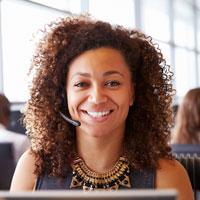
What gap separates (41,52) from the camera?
143cm

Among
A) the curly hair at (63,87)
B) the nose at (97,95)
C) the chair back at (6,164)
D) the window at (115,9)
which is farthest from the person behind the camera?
the window at (115,9)

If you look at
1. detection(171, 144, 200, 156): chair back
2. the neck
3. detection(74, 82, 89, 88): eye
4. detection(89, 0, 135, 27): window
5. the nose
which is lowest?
the neck

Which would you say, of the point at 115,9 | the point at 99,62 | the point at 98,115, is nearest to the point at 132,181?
the point at 98,115

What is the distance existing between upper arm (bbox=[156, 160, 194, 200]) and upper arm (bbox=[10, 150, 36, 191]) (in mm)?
371

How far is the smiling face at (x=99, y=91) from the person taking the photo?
1238 mm

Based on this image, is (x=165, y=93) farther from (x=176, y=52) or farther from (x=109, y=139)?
(x=176, y=52)

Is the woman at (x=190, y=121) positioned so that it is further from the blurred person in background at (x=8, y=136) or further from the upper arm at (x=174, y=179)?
the upper arm at (x=174, y=179)

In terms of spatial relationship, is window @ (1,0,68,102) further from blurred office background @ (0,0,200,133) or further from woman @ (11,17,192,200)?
woman @ (11,17,192,200)

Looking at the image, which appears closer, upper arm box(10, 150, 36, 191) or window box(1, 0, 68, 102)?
upper arm box(10, 150, 36, 191)

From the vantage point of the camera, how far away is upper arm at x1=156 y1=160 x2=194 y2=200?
1.33 m

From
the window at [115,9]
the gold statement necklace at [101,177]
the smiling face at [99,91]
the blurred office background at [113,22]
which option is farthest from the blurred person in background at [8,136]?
the window at [115,9]

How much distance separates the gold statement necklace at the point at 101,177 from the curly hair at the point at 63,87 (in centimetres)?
3

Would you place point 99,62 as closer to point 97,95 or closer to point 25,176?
point 97,95

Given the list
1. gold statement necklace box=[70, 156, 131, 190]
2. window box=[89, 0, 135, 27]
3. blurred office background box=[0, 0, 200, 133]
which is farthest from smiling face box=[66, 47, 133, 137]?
window box=[89, 0, 135, 27]
